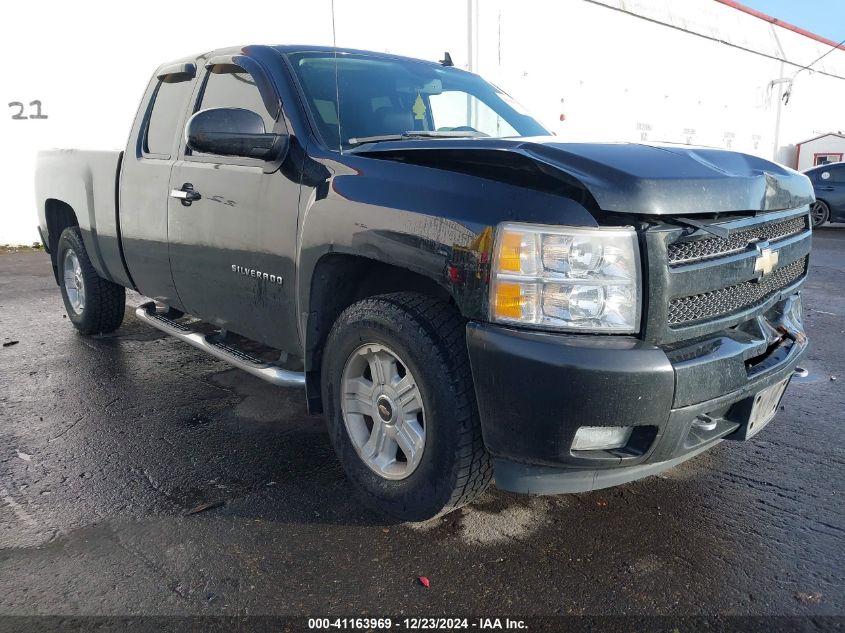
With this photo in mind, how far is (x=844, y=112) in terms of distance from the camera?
31891 millimetres

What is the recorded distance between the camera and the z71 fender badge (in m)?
3.12

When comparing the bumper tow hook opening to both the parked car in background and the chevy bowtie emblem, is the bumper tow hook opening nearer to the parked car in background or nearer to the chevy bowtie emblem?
the chevy bowtie emblem

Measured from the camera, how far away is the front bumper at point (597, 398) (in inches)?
81.3

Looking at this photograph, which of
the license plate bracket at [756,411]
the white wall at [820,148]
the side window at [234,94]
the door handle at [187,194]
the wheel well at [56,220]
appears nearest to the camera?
the license plate bracket at [756,411]

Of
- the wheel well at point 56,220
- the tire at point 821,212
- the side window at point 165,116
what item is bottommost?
the tire at point 821,212

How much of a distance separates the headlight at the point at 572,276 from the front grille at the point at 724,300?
198 millimetres

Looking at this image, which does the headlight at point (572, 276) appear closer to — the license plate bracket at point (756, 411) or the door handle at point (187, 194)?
the license plate bracket at point (756, 411)

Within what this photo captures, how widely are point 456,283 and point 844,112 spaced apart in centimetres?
3670

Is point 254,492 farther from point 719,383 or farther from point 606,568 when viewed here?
point 719,383

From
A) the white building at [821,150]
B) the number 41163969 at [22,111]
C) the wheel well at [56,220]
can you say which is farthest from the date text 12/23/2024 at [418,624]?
the white building at [821,150]

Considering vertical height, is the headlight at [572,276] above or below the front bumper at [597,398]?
above

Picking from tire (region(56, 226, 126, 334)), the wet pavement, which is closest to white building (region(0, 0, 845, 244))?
the wet pavement

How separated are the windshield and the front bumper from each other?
1.37m

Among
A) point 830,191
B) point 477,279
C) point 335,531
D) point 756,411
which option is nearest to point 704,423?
point 756,411
